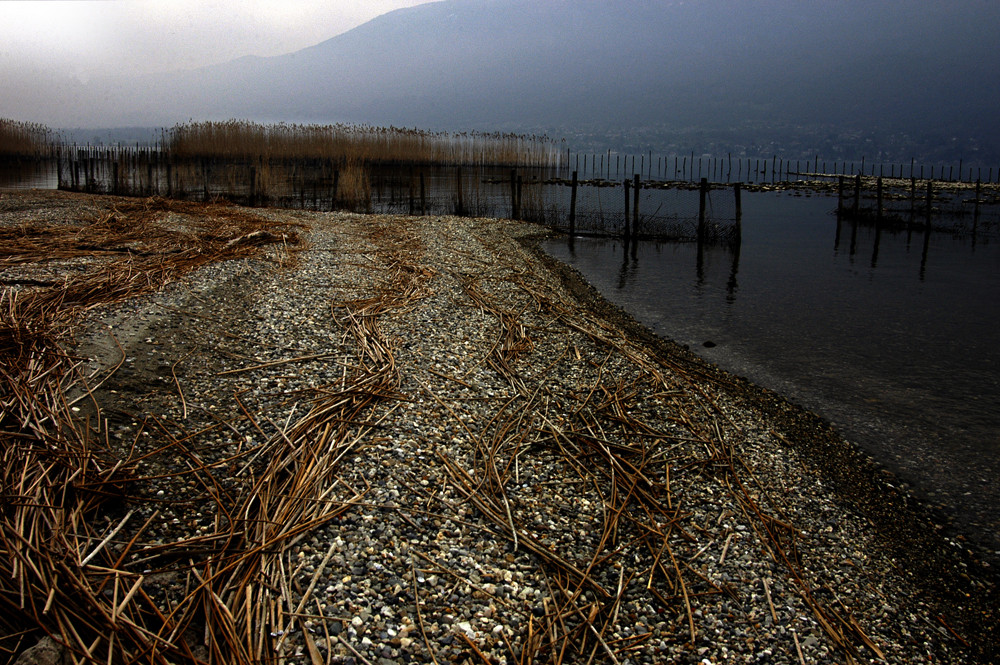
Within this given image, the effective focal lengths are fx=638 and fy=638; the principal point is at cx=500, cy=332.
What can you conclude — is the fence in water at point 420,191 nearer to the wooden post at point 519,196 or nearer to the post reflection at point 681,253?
the wooden post at point 519,196

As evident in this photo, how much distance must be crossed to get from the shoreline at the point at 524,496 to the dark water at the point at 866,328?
0.94m

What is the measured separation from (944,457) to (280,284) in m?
9.62

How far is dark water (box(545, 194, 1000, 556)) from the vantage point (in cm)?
802

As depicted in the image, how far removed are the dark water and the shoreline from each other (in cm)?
94

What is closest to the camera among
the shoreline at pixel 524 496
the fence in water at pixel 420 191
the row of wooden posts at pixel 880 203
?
the shoreline at pixel 524 496

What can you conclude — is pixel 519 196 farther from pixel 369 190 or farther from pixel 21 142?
pixel 21 142

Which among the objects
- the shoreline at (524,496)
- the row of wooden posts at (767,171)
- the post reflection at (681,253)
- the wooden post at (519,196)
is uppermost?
the row of wooden posts at (767,171)

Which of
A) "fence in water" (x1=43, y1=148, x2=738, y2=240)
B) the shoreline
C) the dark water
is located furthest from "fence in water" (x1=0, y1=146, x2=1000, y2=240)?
the shoreline

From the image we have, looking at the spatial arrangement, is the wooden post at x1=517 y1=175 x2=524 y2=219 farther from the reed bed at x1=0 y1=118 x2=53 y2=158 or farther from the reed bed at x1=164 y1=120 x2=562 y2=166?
the reed bed at x1=0 y1=118 x2=53 y2=158

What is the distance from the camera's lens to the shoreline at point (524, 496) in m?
4.07

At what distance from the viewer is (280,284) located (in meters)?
10.3

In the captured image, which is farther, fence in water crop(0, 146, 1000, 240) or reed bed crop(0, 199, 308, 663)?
fence in water crop(0, 146, 1000, 240)

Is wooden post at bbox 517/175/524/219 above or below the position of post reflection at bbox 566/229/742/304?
above

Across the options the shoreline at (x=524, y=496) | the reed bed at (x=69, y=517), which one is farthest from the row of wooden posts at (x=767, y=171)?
the reed bed at (x=69, y=517)
